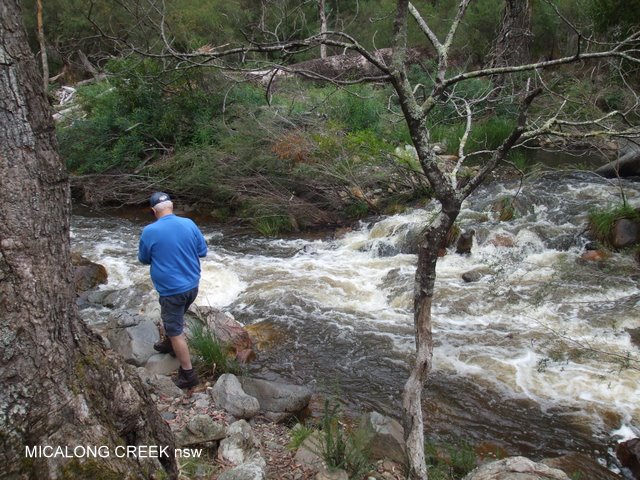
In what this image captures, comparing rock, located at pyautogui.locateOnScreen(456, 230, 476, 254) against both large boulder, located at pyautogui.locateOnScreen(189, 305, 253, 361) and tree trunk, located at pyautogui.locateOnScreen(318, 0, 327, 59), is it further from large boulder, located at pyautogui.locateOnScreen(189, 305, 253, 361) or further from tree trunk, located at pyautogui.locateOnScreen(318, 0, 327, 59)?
large boulder, located at pyautogui.locateOnScreen(189, 305, 253, 361)

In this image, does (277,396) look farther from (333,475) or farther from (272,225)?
(272,225)

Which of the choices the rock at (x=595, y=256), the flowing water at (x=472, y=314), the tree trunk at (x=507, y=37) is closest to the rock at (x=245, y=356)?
the flowing water at (x=472, y=314)

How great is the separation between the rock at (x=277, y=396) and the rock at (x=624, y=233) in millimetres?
5730

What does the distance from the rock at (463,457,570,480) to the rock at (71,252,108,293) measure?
20.2 feet

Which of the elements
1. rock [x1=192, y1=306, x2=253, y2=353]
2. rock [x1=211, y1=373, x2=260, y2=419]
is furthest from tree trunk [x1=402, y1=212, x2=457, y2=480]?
rock [x1=192, y1=306, x2=253, y2=353]

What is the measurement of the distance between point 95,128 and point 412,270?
8.62 m

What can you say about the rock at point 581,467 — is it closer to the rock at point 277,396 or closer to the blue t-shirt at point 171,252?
the rock at point 277,396

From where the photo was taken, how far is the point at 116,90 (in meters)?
12.1

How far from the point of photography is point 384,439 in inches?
151

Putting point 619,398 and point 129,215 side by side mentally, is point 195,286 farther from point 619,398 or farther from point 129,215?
point 129,215

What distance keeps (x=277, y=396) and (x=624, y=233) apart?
6.15m

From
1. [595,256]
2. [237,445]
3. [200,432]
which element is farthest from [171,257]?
[595,256]

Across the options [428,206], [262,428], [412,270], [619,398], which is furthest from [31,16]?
[619,398]

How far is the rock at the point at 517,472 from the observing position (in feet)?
9.40
